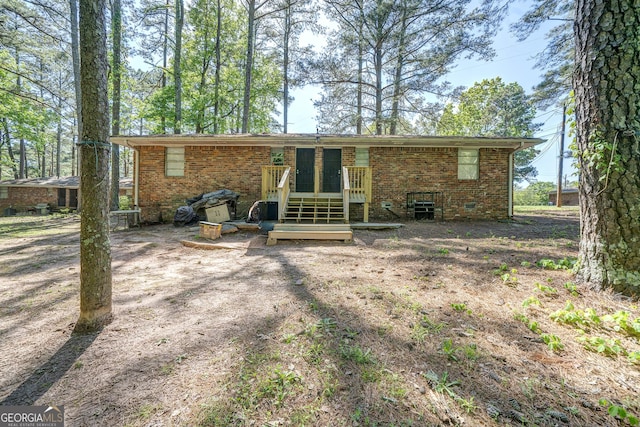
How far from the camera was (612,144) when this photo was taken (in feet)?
8.64

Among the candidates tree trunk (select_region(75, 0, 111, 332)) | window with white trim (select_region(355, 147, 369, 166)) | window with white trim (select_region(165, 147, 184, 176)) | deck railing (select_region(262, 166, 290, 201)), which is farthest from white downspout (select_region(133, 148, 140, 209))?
tree trunk (select_region(75, 0, 111, 332))

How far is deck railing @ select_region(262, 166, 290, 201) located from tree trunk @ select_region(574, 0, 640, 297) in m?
6.46

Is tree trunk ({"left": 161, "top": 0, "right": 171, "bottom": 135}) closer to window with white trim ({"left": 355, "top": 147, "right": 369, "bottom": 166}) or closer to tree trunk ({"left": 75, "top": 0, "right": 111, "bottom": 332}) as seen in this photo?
window with white trim ({"left": 355, "top": 147, "right": 369, "bottom": 166})

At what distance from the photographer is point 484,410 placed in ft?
4.76

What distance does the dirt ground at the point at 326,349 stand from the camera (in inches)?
57.9

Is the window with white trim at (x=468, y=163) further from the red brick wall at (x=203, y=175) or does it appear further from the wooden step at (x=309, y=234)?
the red brick wall at (x=203, y=175)

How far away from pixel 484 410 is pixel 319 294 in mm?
1859

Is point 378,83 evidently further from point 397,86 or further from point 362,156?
point 362,156

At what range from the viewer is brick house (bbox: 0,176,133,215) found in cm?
1744

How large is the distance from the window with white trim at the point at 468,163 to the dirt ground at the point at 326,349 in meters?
6.48

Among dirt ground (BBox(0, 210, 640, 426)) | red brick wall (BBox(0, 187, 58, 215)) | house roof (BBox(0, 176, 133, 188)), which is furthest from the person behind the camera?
red brick wall (BBox(0, 187, 58, 215))

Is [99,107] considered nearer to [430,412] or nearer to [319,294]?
[319,294]

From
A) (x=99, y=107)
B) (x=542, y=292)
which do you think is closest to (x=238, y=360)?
(x=99, y=107)

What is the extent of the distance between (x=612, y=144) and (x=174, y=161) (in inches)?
429
